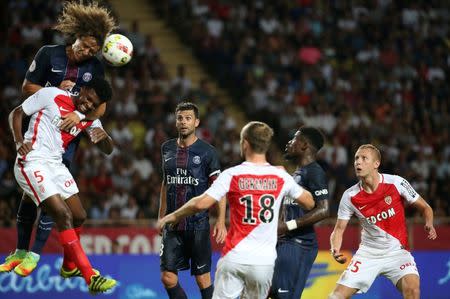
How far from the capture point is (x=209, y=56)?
69.0 ft

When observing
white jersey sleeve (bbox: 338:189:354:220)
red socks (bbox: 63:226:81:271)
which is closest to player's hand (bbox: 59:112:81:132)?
red socks (bbox: 63:226:81:271)

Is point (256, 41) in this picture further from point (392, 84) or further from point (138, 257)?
point (138, 257)

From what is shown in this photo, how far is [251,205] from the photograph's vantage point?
7.98 m

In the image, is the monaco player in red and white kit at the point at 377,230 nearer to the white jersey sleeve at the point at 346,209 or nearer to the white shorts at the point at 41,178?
the white jersey sleeve at the point at 346,209

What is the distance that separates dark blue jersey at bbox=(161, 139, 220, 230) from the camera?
991 centimetres

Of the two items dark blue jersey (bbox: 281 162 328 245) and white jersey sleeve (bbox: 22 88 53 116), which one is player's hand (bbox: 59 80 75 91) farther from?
dark blue jersey (bbox: 281 162 328 245)

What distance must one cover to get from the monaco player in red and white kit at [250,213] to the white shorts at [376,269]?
2.26 m

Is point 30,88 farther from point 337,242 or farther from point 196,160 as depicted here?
point 337,242

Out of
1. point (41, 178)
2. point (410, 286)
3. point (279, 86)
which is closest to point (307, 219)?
point (410, 286)

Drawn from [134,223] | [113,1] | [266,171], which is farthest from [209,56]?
[266,171]

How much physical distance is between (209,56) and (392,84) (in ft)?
14.1

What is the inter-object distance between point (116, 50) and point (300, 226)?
8.87 feet

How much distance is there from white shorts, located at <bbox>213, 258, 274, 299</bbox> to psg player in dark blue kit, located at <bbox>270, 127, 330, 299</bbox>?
1362 mm

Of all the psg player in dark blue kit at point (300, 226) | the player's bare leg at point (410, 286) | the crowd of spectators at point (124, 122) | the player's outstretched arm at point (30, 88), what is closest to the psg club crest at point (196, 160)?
the psg player in dark blue kit at point (300, 226)
